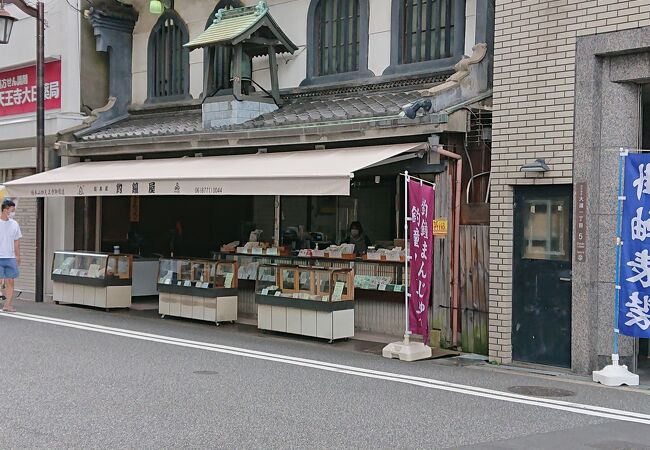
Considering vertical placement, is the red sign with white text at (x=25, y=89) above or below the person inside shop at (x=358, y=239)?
above

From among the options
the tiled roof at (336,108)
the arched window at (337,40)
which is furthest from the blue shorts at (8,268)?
the arched window at (337,40)

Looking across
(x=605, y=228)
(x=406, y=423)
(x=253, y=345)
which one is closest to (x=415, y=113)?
(x=605, y=228)

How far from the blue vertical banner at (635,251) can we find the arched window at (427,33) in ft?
13.7

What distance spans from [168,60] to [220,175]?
6493mm

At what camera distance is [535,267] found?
10477 mm

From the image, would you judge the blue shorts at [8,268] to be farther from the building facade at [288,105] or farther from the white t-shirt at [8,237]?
the building facade at [288,105]

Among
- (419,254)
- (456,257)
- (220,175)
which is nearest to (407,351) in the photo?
(419,254)

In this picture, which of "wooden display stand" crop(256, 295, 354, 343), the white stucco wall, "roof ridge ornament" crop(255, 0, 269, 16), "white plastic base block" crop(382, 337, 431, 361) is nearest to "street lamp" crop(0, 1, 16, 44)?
the white stucco wall

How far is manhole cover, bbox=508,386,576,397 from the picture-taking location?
8.86m

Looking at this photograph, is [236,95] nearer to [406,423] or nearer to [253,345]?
[253,345]

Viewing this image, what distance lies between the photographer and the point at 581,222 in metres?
9.91

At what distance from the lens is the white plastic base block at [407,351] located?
10820mm

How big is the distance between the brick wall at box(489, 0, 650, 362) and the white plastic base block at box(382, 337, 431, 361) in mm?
889

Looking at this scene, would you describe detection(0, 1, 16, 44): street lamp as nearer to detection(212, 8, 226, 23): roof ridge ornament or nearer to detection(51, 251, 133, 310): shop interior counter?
detection(212, 8, 226, 23): roof ridge ornament
